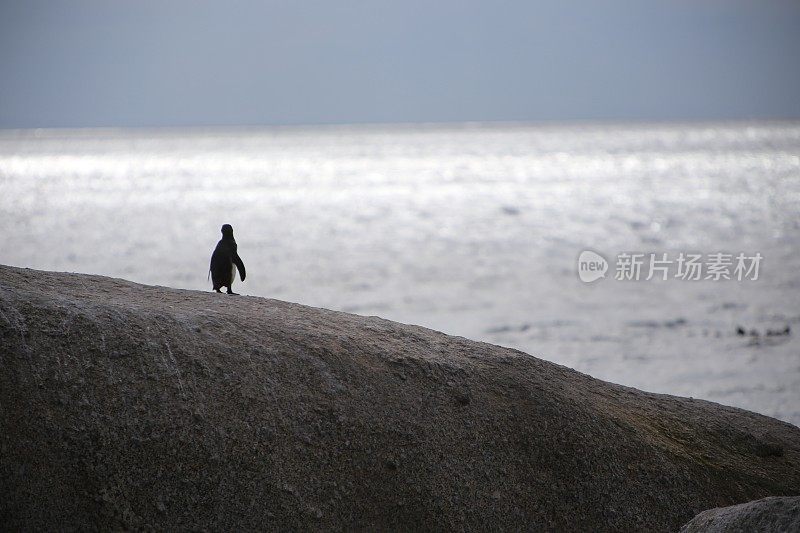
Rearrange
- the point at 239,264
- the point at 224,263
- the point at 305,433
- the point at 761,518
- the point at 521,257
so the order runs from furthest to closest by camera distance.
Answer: the point at 521,257
the point at 239,264
the point at 224,263
the point at 305,433
the point at 761,518

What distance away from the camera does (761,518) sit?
6199 millimetres

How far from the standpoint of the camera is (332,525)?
7.37 m

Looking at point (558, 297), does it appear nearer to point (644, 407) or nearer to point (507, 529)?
point (644, 407)

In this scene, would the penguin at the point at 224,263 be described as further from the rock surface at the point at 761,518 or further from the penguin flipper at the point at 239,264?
the rock surface at the point at 761,518

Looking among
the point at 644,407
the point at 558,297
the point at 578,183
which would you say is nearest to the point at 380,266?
the point at 558,297

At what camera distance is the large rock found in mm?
7094

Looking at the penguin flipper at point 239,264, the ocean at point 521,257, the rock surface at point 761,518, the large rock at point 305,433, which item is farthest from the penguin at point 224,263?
the ocean at point 521,257

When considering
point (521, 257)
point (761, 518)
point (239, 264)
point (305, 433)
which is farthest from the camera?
point (521, 257)

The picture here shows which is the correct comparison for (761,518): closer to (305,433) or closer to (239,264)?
(305,433)

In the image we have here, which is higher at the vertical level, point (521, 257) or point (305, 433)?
point (521, 257)

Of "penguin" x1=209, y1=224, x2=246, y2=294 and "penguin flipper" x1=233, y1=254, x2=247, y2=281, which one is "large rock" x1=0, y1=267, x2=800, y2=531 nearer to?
"penguin" x1=209, y1=224, x2=246, y2=294

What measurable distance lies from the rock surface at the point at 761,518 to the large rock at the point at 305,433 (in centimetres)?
155

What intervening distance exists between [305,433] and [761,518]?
3734 mm

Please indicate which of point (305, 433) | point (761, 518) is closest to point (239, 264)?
point (305, 433)
